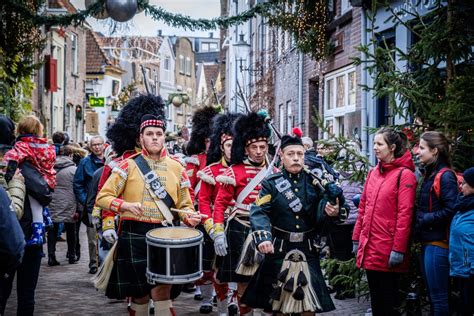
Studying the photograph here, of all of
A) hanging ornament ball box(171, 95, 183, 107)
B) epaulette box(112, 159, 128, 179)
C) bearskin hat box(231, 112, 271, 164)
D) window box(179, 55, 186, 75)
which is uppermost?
window box(179, 55, 186, 75)

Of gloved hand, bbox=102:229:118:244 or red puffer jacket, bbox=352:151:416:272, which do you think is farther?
red puffer jacket, bbox=352:151:416:272

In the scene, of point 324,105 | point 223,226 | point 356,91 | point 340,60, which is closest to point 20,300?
point 223,226

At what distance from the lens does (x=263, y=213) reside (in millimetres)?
6555

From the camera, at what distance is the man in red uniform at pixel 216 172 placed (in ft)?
27.3

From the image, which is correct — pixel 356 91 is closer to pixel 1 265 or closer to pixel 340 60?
pixel 340 60

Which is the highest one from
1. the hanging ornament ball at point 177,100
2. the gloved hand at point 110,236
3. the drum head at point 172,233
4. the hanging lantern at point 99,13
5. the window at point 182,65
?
the window at point 182,65

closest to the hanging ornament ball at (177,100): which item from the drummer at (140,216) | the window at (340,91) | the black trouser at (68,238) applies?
the window at (340,91)

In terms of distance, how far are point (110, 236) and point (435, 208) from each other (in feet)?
9.27

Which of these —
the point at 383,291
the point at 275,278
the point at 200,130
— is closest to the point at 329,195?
the point at 275,278

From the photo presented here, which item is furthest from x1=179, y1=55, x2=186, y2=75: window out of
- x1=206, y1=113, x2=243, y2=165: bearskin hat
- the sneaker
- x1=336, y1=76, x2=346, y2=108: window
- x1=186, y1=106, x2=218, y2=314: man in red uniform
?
the sneaker

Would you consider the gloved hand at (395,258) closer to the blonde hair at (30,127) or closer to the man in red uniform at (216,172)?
the man in red uniform at (216,172)

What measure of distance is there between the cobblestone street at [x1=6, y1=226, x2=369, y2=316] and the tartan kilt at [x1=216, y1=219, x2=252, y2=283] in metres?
1.29

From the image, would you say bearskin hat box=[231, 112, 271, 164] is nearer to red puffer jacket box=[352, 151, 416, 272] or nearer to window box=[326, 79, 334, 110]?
red puffer jacket box=[352, 151, 416, 272]

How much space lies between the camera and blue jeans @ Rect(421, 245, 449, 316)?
269 inches
